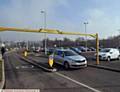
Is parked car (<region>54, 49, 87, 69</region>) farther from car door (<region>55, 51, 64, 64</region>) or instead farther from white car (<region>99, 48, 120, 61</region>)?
white car (<region>99, 48, 120, 61</region>)

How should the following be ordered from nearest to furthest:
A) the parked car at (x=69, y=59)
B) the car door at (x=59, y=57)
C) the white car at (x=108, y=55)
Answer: the parked car at (x=69, y=59), the car door at (x=59, y=57), the white car at (x=108, y=55)

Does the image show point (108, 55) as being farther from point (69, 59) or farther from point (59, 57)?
→ point (69, 59)

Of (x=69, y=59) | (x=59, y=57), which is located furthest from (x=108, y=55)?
(x=69, y=59)

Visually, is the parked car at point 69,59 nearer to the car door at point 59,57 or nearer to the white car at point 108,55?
the car door at point 59,57

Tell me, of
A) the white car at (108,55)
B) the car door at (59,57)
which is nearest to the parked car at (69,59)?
the car door at (59,57)

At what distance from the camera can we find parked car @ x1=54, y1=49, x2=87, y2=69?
1898 centimetres

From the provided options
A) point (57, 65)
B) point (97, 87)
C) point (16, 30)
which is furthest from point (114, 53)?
point (97, 87)

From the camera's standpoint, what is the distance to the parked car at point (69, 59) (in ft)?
62.3

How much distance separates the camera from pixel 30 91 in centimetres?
978

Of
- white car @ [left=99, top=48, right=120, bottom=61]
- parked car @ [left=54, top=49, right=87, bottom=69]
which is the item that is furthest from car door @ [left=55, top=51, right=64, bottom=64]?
white car @ [left=99, top=48, right=120, bottom=61]

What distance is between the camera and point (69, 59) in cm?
1936

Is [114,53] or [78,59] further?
[114,53]

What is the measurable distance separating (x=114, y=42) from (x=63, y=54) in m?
74.8

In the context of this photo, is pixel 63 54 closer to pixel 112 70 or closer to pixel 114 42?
pixel 112 70
